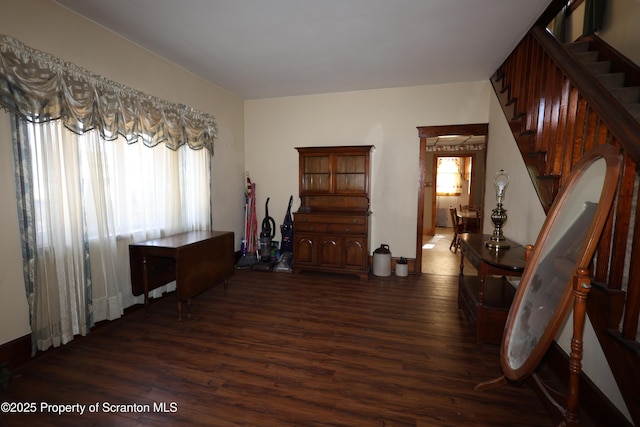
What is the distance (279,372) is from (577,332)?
1.71m

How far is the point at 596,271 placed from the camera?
143 centimetres

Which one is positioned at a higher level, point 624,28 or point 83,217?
point 624,28

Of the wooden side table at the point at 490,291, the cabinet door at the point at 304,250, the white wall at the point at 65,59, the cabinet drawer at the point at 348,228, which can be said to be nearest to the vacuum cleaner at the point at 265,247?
the cabinet door at the point at 304,250

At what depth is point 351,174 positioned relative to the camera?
14.2ft

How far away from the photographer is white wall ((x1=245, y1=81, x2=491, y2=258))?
4.11 m

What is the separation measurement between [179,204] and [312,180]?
6.29 feet

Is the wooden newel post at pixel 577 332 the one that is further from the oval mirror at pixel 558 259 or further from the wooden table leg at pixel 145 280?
the wooden table leg at pixel 145 280

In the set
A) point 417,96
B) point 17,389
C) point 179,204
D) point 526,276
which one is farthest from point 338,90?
point 17,389

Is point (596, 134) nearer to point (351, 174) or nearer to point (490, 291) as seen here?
point (490, 291)

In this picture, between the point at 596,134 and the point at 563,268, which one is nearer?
the point at 563,268

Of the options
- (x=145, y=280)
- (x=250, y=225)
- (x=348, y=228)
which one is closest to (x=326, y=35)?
(x=348, y=228)

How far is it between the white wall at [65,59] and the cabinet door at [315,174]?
1330 mm

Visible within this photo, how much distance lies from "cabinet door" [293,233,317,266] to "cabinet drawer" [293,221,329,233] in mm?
98

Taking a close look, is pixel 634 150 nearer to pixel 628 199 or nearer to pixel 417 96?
pixel 628 199
